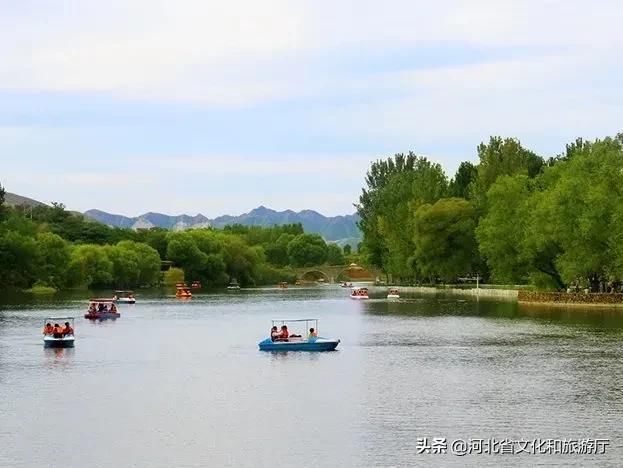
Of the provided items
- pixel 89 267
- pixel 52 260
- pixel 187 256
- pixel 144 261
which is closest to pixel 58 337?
pixel 52 260

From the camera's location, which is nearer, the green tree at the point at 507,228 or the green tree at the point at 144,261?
the green tree at the point at 507,228

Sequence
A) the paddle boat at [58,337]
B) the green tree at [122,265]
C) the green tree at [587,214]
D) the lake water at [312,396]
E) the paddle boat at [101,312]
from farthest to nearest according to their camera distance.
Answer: the green tree at [122,265], the paddle boat at [101,312], the green tree at [587,214], the paddle boat at [58,337], the lake water at [312,396]

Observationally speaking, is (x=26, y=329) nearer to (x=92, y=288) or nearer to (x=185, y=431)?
(x=185, y=431)

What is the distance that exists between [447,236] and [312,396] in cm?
9153

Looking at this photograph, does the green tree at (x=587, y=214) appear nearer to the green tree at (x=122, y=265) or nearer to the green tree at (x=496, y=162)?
the green tree at (x=496, y=162)

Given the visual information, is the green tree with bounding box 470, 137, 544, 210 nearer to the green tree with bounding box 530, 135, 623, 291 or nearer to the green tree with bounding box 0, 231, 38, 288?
the green tree with bounding box 530, 135, 623, 291

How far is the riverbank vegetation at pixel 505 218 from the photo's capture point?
92.9m

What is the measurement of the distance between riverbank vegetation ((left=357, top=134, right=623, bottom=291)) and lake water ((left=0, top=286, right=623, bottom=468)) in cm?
1310

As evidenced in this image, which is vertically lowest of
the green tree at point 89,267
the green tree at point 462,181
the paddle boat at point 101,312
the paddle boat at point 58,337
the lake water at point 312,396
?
the lake water at point 312,396

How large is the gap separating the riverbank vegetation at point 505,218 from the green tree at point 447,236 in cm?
12

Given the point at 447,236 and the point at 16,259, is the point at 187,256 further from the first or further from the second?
the point at 447,236

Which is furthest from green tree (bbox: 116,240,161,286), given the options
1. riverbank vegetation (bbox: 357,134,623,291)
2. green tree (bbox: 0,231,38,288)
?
riverbank vegetation (bbox: 357,134,623,291)

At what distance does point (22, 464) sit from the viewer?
32.1 meters

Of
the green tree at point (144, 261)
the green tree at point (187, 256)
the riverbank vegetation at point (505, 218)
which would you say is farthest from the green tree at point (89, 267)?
the riverbank vegetation at point (505, 218)
